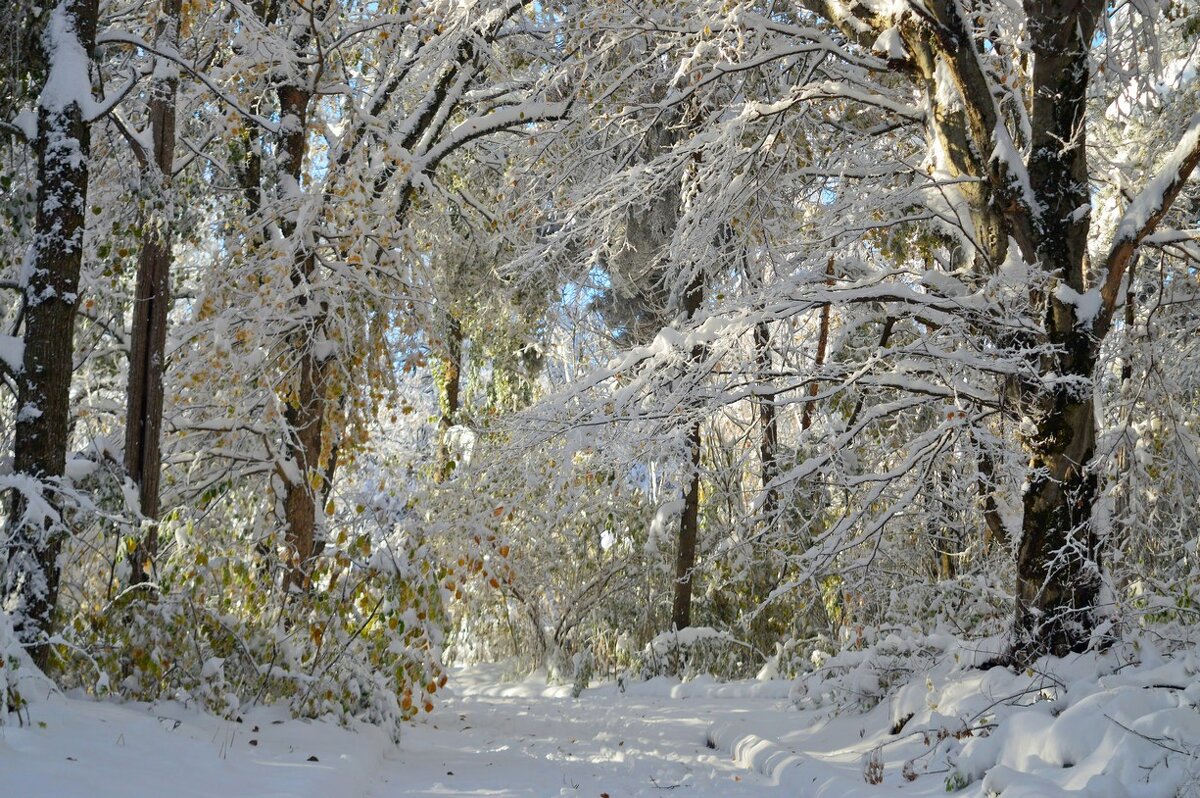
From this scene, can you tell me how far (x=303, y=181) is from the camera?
11.4 meters

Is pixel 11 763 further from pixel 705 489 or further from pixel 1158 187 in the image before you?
pixel 705 489

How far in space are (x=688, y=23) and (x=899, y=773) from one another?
5527 mm

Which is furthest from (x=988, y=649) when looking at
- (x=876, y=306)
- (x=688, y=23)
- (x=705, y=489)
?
(x=705, y=489)

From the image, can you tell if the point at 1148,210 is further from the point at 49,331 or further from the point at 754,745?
the point at 49,331

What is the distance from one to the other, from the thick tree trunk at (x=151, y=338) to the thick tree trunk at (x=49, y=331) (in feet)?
3.55

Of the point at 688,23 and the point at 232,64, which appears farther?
the point at 232,64

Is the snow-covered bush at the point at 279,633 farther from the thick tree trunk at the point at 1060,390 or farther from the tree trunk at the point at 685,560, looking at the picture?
the tree trunk at the point at 685,560

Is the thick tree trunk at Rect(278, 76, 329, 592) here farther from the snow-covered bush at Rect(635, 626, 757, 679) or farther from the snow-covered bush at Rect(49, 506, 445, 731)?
the snow-covered bush at Rect(635, 626, 757, 679)

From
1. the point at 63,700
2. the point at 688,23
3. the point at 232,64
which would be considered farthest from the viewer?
the point at 232,64

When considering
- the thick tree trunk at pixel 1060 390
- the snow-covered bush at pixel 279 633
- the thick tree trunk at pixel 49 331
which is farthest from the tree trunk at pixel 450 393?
the thick tree trunk at pixel 1060 390

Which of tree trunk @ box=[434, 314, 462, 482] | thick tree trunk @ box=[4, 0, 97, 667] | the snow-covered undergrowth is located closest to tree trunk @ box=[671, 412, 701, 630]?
tree trunk @ box=[434, 314, 462, 482]

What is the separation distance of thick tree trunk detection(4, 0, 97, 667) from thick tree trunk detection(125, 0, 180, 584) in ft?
3.55

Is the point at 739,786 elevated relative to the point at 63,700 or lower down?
lower down

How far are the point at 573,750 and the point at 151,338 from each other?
14.6 feet
